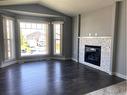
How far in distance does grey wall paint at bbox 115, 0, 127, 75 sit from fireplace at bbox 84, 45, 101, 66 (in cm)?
87

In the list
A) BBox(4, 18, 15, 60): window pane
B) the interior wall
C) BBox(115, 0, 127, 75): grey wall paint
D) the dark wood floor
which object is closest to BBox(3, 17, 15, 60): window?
BBox(4, 18, 15, 60): window pane

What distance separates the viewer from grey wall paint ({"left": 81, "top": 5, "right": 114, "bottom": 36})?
4.09 m

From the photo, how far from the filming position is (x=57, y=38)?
6551mm

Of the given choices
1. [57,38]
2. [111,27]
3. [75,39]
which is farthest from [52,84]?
[57,38]

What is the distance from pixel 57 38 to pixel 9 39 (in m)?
2.49

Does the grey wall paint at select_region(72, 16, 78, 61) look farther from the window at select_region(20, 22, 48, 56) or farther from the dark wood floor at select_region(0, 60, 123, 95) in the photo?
the dark wood floor at select_region(0, 60, 123, 95)

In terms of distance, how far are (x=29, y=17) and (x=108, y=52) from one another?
4143 mm

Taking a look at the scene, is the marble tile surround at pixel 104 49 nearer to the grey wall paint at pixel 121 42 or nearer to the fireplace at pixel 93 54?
the fireplace at pixel 93 54

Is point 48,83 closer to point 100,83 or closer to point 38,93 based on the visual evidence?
point 38,93

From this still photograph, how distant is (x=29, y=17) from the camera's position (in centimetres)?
586

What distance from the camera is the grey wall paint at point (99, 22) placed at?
4095 mm

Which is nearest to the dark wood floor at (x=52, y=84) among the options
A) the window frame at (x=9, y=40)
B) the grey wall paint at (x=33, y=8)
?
the window frame at (x=9, y=40)

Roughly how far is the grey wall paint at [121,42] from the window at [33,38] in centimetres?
394

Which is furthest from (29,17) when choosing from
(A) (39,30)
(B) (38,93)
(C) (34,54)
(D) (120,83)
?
(D) (120,83)
